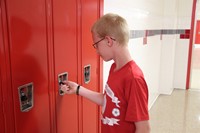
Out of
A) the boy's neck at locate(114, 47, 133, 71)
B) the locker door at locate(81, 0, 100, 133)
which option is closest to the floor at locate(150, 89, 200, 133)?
the locker door at locate(81, 0, 100, 133)

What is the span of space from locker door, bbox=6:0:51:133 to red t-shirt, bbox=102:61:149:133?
40 centimetres

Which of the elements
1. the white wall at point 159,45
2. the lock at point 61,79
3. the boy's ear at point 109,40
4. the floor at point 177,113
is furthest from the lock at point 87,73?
the floor at point 177,113

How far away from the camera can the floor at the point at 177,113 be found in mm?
3299

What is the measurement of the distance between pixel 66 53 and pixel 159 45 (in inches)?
137

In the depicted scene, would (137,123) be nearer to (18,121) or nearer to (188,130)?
(18,121)

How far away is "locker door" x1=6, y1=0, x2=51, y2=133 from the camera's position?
1049 mm

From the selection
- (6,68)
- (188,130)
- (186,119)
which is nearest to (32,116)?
(6,68)

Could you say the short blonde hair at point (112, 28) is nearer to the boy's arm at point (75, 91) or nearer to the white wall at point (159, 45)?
the boy's arm at point (75, 91)

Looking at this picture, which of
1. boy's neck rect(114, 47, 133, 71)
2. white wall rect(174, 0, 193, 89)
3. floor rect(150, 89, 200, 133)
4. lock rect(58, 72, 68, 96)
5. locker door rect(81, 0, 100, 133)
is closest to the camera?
boy's neck rect(114, 47, 133, 71)

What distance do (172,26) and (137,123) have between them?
4.00 m

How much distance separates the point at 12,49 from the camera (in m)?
1.04

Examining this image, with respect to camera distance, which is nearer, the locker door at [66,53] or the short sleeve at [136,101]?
the short sleeve at [136,101]

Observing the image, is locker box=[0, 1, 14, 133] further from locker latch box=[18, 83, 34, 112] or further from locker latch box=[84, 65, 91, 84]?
locker latch box=[84, 65, 91, 84]

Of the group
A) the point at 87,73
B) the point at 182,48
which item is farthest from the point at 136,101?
the point at 182,48
